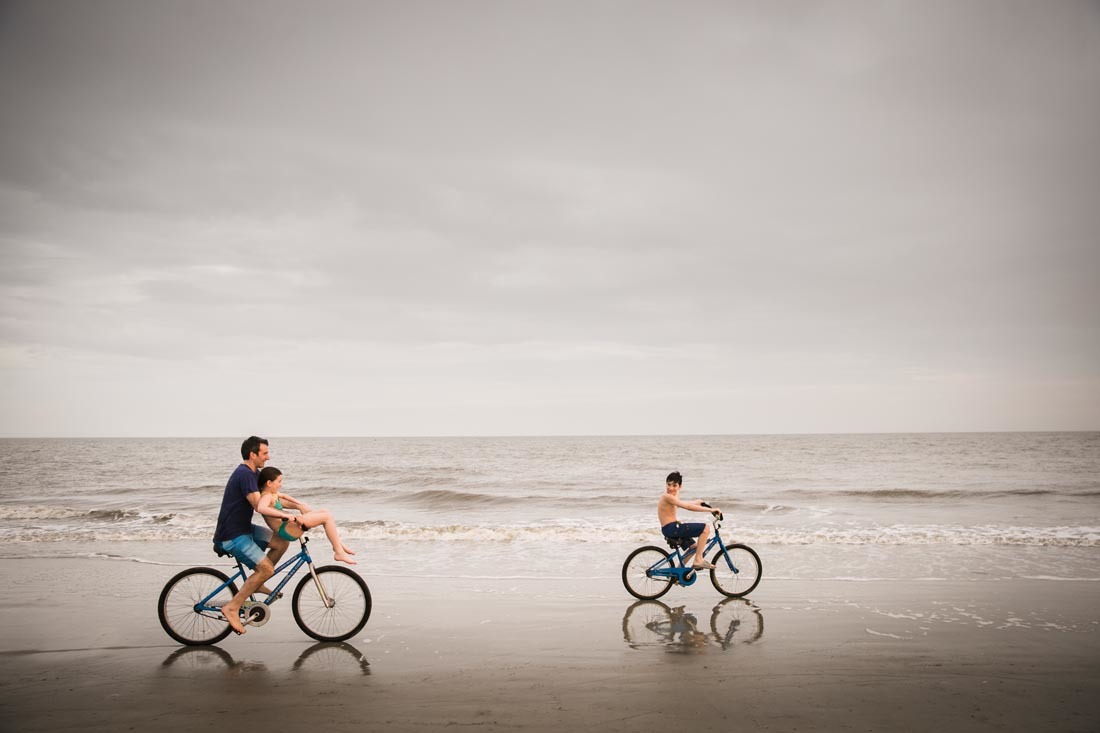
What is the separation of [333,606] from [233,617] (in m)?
1.06

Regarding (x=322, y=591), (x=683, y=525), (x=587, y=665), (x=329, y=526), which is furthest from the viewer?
(x=683, y=525)

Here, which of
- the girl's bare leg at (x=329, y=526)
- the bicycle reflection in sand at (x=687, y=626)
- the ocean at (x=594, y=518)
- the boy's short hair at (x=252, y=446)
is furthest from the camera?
the ocean at (x=594, y=518)

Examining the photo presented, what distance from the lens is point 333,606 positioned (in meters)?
7.29

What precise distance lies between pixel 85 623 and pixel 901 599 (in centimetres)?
1160

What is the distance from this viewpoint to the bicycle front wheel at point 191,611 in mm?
7156

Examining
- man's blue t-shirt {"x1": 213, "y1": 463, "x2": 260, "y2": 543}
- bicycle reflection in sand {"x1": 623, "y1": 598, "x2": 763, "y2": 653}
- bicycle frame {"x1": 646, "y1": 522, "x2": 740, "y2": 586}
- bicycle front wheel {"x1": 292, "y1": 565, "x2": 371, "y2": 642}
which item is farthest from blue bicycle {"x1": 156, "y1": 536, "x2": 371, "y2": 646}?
bicycle frame {"x1": 646, "y1": 522, "x2": 740, "y2": 586}

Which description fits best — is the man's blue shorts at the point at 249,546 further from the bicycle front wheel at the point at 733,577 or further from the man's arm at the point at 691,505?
the bicycle front wheel at the point at 733,577

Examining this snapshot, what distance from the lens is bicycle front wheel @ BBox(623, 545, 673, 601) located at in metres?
9.36

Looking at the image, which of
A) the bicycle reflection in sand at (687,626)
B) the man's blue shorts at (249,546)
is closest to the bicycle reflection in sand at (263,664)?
the man's blue shorts at (249,546)

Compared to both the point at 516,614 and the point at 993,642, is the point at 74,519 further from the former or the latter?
the point at 993,642

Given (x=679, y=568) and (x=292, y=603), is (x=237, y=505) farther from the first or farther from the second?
(x=679, y=568)

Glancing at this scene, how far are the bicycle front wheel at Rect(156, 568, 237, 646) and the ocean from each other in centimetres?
477

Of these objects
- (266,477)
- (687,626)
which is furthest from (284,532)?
(687,626)

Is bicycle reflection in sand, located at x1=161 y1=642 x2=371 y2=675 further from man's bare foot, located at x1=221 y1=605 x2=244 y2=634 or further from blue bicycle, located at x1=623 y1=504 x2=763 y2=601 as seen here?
blue bicycle, located at x1=623 y1=504 x2=763 y2=601
